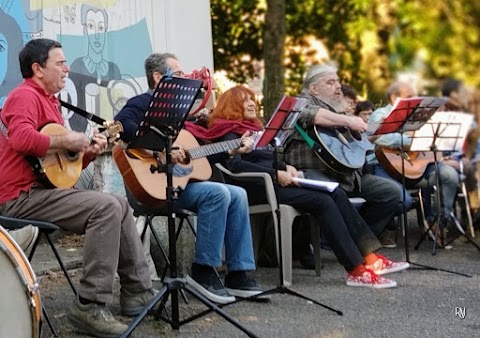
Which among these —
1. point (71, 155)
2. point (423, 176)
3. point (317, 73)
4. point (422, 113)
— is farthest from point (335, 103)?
point (71, 155)

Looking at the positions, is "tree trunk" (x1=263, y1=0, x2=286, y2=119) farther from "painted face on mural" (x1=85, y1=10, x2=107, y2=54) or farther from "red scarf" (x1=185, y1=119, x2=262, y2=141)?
"red scarf" (x1=185, y1=119, x2=262, y2=141)

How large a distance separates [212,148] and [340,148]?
1.35 m

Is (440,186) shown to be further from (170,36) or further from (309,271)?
(170,36)

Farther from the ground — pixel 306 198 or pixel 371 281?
pixel 306 198

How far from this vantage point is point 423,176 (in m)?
8.88

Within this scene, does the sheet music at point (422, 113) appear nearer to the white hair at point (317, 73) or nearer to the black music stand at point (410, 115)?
the black music stand at point (410, 115)

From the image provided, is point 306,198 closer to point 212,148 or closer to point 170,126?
point 212,148

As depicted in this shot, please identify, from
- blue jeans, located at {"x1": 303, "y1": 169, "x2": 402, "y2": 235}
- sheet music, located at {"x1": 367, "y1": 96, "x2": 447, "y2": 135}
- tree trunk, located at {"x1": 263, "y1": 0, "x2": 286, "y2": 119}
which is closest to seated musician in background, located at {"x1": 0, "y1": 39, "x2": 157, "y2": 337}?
sheet music, located at {"x1": 367, "y1": 96, "x2": 447, "y2": 135}

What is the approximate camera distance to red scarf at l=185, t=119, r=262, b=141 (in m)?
6.75

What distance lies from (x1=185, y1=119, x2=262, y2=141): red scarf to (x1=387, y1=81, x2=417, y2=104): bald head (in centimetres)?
283

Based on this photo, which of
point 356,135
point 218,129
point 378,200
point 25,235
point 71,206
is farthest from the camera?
point 378,200

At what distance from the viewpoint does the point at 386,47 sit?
1978cm

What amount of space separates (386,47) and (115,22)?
12.1 m

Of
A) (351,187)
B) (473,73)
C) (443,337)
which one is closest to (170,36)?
(351,187)
